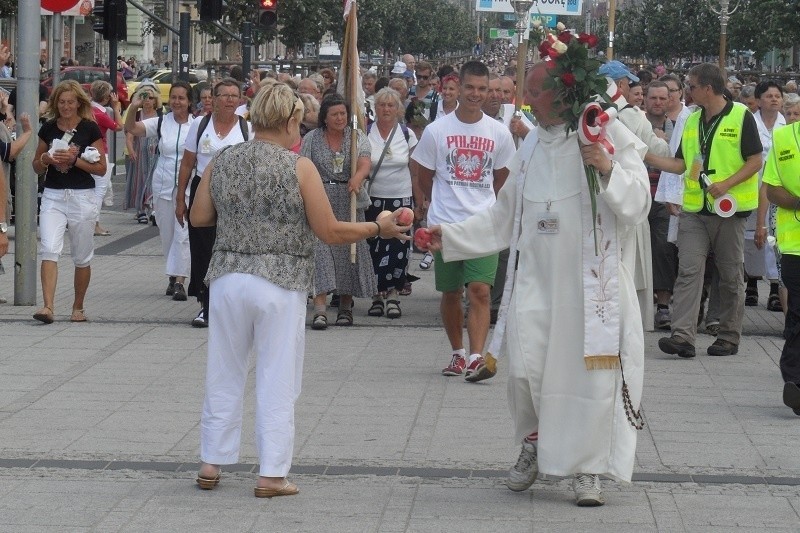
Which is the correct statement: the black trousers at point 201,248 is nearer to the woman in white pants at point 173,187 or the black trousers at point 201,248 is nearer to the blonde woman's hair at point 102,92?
the woman in white pants at point 173,187

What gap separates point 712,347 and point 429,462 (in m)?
3.94

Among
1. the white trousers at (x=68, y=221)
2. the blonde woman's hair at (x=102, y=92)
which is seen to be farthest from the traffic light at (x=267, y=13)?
the white trousers at (x=68, y=221)

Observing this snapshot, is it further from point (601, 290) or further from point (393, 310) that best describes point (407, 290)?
point (601, 290)

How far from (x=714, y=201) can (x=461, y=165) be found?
1.83 metres

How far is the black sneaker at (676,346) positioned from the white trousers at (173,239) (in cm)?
423

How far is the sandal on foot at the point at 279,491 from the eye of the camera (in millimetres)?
6320

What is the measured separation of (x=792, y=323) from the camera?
8.46 metres

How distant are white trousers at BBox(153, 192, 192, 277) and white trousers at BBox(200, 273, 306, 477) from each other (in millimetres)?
5985

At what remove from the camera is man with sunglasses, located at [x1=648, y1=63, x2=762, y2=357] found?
10227 mm

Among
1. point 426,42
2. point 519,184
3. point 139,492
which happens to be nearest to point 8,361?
point 139,492

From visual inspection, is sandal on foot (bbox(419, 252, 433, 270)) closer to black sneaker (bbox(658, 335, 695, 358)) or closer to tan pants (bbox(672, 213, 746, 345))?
tan pants (bbox(672, 213, 746, 345))

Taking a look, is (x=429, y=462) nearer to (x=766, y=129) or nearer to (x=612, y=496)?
(x=612, y=496)

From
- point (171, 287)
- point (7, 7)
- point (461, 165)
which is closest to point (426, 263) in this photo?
point (171, 287)

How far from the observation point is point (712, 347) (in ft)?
34.2
